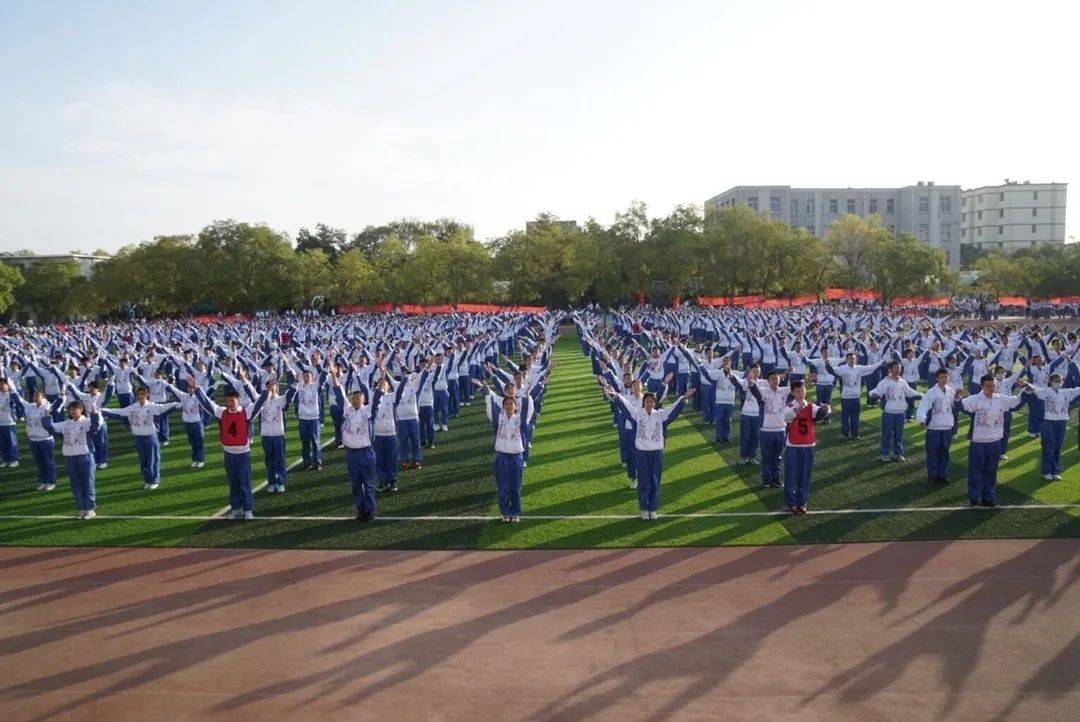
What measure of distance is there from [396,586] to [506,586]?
1.12 metres

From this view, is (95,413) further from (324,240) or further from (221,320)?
(324,240)

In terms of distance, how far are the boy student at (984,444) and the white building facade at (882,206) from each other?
73.9 meters

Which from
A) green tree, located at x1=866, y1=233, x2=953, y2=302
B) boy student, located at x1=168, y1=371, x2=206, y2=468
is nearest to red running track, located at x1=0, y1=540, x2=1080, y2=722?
boy student, located at x1=168, y1=371, x2=206, y2=468

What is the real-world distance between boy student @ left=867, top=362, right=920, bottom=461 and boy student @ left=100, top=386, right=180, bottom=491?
11193mm

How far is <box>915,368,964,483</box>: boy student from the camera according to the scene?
1166cm

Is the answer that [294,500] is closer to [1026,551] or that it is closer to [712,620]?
[712,620]

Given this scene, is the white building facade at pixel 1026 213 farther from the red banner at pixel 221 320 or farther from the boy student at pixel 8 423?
the boy student at pixel 8 423

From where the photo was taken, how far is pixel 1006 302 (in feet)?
193

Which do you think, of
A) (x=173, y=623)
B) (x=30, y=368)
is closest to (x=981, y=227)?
(x=30, y=368)

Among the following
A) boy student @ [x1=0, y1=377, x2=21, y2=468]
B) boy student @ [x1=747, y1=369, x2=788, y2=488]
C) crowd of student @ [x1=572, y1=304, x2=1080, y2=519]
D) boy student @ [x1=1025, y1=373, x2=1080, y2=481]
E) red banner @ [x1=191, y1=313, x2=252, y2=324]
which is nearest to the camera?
crowd of student @ [x1=572, y1=304, x2=1080, y2=519]

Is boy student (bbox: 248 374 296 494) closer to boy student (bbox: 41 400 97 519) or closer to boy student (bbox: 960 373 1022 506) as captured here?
boy student (bbox: 41 400 97 519)

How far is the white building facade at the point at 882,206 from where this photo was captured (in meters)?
82.2

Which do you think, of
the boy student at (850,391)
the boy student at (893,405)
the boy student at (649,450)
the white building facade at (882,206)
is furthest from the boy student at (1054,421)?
the white building facade at (882,206)

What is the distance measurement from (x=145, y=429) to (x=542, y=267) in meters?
52.0
